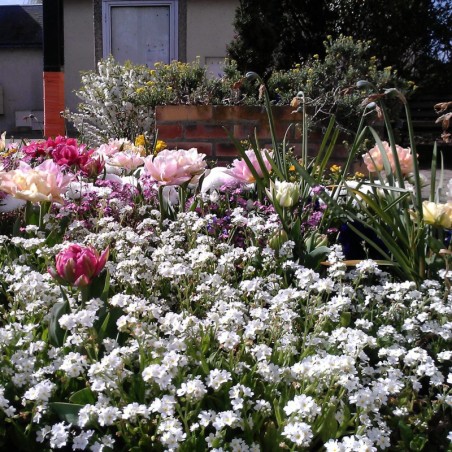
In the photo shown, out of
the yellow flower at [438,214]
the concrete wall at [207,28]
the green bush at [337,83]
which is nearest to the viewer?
the yellow flower at [438,214]

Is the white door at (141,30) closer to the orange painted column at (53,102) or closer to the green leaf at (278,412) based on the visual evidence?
the orange painted column at (53,102)

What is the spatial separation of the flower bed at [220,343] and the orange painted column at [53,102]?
3.22 meters

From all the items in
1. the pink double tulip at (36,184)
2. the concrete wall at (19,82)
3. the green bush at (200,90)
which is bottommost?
the pink double tulip at (36,184)

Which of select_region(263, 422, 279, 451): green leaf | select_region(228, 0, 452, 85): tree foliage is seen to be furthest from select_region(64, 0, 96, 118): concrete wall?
select_region(263, 422, 279, 451): green leaf

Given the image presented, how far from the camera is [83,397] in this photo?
3.53 ft

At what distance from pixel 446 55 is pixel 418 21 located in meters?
0.92

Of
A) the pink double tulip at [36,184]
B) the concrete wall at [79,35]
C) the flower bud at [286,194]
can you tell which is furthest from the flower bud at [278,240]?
the concrete wall at [79,35]

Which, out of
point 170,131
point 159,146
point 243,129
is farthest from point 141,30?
point 159,146

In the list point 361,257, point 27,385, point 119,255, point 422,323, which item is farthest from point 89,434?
point 361,257

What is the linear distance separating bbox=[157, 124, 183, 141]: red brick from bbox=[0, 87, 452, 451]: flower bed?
60.4 inches

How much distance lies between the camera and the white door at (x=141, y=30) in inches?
424

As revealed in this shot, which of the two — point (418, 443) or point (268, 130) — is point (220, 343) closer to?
point (418, 443)

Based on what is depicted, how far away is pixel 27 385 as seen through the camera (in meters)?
1.12

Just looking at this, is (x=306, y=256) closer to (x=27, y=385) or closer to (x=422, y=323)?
(x=422, y=323)
